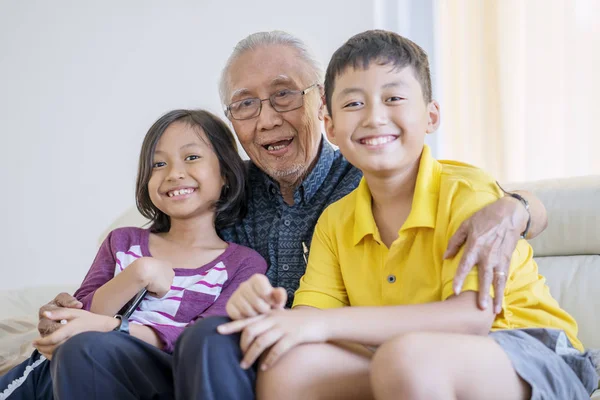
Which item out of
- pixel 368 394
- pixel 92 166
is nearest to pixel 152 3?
pixel 92 166

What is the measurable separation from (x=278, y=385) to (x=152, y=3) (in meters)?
3.02

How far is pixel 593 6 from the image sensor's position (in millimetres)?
2832

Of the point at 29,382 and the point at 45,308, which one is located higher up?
the point at 45,308

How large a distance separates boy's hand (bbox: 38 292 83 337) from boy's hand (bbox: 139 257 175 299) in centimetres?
16

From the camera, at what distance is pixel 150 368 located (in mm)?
1331

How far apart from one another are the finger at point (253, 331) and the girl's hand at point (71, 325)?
48 centimetres

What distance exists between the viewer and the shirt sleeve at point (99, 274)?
1697 millimetres

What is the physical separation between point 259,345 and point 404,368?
22 cm

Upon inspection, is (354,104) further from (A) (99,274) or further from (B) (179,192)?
(A) (99,274)

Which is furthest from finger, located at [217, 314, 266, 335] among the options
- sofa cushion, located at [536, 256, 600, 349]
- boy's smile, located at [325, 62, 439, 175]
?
sofa cushion, located at [536, 256, 600, 349]

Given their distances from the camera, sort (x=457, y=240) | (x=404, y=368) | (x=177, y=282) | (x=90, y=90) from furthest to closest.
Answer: (x=90, y=90) < (x=177, y=282) < (x=457, y=240) < (x=404, y=368)

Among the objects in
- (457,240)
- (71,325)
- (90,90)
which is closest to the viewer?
(457,240)

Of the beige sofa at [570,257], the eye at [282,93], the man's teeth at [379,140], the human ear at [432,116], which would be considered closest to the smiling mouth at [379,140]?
the man's teeth at [379,140]

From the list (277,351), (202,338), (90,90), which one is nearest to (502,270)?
(277,351)
